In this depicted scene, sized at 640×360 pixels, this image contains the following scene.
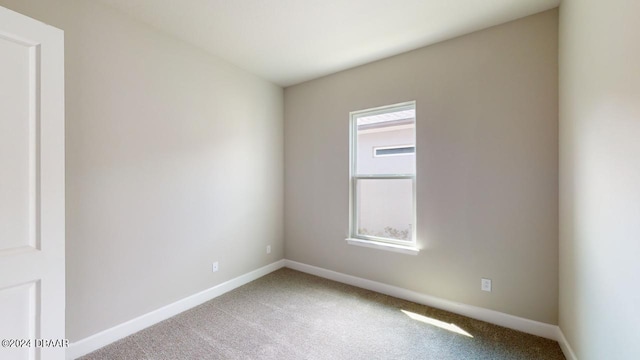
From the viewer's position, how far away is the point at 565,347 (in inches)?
75.2

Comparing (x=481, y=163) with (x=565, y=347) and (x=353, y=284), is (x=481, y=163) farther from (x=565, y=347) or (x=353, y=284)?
(x=353, y=284)

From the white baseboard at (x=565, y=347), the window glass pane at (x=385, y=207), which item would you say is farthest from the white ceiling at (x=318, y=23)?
the white baseboard at (x=565, y=347)

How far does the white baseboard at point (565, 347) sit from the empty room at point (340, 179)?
0.07ft

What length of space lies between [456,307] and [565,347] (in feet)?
2.58

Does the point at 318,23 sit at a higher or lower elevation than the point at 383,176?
higher

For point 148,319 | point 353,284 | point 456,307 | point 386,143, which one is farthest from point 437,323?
point 148,319

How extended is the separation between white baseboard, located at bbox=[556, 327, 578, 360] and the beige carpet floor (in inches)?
1.8

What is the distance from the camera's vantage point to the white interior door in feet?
4.08

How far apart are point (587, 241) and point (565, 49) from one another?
144 centimetres

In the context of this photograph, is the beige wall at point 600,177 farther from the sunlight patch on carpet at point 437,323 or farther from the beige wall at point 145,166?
the beige wall at point 145,166

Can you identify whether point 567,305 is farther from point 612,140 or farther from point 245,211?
point 245,211

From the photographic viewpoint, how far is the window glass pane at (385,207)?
2.92m

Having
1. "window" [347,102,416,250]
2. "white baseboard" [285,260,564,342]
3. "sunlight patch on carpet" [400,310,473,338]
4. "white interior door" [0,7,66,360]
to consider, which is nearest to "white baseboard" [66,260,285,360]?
"white interior door" [0,7,66,360]

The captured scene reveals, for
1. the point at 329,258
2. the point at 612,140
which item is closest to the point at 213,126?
the point at 329,258
